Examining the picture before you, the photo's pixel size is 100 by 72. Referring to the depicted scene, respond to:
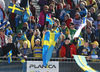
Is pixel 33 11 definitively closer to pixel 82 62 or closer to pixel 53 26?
pixel 53 26

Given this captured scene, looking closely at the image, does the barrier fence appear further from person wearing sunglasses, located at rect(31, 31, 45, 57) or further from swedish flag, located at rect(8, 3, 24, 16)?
swedish flag, located at rect(8, 3, 24, 16)

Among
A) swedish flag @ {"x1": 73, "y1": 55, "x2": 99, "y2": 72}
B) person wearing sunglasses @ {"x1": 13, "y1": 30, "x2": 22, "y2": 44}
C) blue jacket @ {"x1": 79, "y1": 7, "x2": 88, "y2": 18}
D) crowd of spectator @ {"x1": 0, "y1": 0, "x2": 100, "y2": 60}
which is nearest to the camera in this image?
swedish flag @ {"x1": 73, "y1": 55, "x2": 99, "y2": 72}

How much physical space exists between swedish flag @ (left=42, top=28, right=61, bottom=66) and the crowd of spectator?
458 millimetres

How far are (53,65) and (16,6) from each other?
447cm

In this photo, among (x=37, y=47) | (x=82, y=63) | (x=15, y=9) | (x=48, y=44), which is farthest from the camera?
(x=15, y=9)

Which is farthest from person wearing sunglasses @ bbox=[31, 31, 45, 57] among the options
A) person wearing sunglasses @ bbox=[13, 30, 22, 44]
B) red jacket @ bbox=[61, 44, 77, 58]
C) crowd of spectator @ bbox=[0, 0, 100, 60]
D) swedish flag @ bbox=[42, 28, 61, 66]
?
person wearing sunglasses @ bbox=[13, 30, 22, 44]

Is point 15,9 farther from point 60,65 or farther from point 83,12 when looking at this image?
point 60,65

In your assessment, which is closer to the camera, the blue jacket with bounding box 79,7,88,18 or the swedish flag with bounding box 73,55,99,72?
the swedish flag with bounding box 73,55,99,72

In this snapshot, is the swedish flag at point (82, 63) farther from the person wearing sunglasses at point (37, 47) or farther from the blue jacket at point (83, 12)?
the blue jacket at point (83, 12)

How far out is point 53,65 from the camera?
11922 mm

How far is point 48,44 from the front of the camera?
12141 mm

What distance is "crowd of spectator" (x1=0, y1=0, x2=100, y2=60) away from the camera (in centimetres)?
1254

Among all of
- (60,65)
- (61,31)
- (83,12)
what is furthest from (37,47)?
(83,12)

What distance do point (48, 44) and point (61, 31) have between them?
76.4 inches
